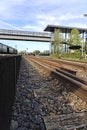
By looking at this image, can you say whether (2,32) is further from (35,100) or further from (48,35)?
(35,100)

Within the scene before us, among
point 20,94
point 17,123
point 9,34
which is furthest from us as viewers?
point 9,34

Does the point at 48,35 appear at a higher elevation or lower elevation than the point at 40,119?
higher

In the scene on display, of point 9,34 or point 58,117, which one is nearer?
point 58,117

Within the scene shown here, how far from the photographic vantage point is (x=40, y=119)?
4.80 metres

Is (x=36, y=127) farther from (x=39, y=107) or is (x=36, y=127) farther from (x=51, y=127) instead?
(x=39, y=107)

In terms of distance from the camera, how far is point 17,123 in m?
4.61

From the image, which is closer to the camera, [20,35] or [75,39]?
[75,39]

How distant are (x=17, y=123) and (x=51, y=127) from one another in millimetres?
745

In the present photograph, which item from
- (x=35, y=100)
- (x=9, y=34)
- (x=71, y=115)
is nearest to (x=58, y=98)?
(x=35, y=100)

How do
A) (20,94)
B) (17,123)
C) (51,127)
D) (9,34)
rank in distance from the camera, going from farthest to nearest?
(9,34) < (20,94) < (17,123) < (51,127)

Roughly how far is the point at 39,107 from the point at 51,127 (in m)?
1.58

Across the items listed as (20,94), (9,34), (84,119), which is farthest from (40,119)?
(9,34)

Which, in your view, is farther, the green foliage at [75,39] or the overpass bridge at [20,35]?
the overpass bridge at [20,35]

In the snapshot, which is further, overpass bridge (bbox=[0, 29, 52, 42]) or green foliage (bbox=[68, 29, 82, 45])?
overpass bridge (bbox=[0, 29, 52, 42])
